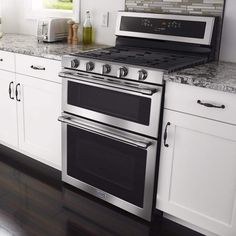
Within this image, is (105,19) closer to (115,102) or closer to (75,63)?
(75,63)

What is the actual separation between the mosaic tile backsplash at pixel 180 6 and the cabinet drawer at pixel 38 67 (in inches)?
28.5

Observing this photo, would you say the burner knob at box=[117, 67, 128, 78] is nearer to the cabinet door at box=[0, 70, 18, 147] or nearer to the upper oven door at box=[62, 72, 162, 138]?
the upper oven door at box=[62, 72, 162, 138]

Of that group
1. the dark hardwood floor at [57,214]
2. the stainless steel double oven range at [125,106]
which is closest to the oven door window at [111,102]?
the stainless steel double oven range at [125,106]

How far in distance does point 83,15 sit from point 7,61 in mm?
736

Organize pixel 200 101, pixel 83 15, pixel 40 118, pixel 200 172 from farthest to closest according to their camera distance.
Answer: pixel 83 15 < pixel 40 118 < pixel 200 172 < pixel 200 101

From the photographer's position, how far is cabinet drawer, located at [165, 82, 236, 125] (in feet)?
5.56

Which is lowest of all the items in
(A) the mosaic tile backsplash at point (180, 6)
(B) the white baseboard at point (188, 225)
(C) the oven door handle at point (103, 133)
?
(B) the white baseboard at point (188, 225)

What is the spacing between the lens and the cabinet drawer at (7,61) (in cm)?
261

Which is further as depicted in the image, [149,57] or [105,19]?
[105,19]

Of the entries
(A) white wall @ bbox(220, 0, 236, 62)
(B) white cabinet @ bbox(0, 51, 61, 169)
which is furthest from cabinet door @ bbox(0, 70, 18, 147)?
(A) white wall @ bbox(220, 0, 236, 62)

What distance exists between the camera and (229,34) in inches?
87.1

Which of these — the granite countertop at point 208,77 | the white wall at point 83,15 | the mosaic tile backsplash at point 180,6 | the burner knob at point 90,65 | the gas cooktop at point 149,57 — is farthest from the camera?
the white wall at point 83,15

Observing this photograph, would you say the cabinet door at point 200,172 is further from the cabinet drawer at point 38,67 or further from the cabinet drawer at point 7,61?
the cabinet drawer at point 7,61

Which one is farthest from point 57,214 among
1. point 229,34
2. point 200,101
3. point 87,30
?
point 229,34
